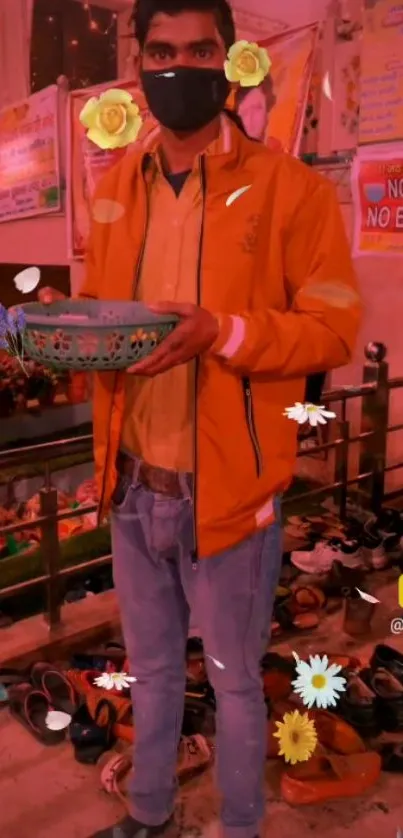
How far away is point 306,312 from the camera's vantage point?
84cm

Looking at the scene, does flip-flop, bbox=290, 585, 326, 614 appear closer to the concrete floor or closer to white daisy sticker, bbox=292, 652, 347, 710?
white daisy sticker, bbox=292, 652, 347, 710

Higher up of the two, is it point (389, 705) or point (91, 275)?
point (91, 275)

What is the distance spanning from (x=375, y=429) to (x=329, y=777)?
3.09 ft

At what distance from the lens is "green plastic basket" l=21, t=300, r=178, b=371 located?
785 mm

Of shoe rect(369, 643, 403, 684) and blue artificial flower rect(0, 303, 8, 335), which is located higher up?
blue artificial flower rect(0, 303, 8, 335)

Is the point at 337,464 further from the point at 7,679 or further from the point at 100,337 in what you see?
the point at 100,337

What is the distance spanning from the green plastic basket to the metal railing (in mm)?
624

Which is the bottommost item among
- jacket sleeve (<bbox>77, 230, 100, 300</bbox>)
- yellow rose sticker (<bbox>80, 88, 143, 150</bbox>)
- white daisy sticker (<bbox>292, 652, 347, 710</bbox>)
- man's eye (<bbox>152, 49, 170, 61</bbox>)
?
white daisy sticker (<bbox>292, 652, 347, 710</bbox>)

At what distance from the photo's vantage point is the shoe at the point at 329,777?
1.18 meters


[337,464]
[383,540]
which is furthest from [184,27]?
[383,540]

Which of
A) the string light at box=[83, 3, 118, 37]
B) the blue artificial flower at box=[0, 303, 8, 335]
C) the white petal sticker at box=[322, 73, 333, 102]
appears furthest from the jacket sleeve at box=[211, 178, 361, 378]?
the string light at box=[83, 3, 118, 37]

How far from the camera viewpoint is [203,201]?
864 mm

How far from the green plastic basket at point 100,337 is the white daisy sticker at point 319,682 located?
0.71 meters

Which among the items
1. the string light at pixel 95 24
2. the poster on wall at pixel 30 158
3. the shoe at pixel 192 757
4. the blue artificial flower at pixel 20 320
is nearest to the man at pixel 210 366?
the blue artificial flower at pixel 20 320
